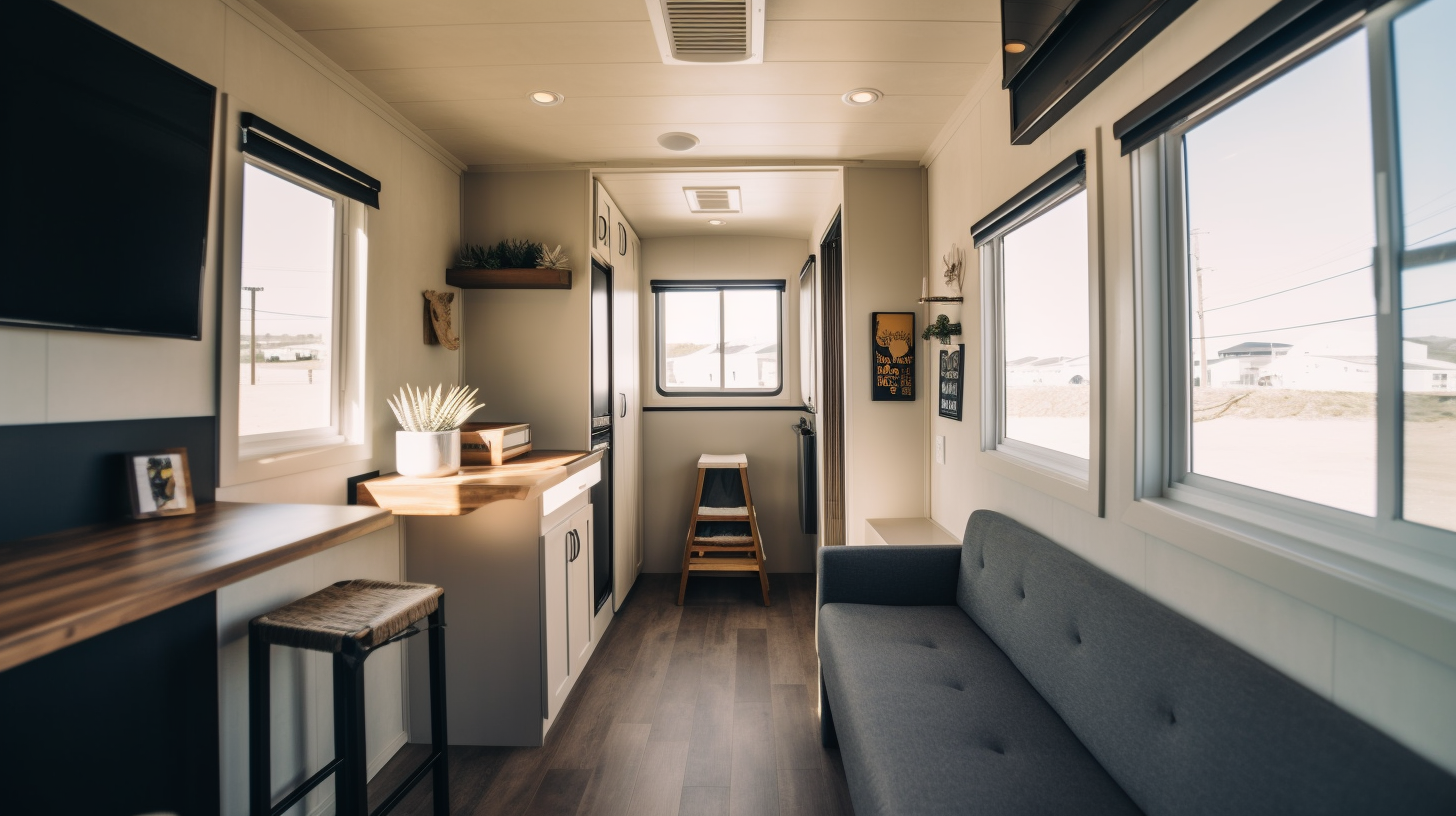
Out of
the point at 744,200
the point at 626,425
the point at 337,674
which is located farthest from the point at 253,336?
the point at 744,200

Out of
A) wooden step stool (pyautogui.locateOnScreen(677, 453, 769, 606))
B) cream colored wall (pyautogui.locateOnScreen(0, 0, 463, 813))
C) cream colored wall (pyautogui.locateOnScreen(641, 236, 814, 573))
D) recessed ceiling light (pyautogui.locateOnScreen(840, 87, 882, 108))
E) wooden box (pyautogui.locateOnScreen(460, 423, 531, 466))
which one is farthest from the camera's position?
cream colored wall (pyautogui.locateOnScreen(641, 236, 814, 573))

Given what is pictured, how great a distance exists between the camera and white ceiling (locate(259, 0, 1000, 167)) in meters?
1.82

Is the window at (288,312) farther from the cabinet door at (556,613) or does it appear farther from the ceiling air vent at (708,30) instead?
the ceiling air vent at (708,30)

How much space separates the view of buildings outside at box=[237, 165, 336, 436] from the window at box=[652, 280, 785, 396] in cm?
263

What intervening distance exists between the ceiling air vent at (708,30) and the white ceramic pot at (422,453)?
1543 millimetres

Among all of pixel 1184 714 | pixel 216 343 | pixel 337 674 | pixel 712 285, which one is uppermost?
pixel 712 285

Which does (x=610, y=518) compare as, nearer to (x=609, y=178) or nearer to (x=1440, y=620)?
(x=609, y=178)

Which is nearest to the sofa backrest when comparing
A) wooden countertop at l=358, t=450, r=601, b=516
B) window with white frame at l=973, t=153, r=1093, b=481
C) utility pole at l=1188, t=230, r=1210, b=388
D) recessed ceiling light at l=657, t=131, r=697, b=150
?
window with white frame at l=973, t=153, r=1093, b=481

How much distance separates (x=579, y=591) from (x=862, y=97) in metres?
2.39

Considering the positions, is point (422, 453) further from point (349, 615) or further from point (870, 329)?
point (870, 329)

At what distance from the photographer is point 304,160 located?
1878 millimetres

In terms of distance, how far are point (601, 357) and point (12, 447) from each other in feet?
7.51

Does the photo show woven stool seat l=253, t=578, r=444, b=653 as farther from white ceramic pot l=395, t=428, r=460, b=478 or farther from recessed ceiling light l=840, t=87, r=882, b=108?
recessed ceiling light l=840, t=87, r=882, b=108

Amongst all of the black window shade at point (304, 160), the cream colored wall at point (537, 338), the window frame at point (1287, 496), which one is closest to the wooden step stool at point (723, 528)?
the cream colored wall at point (537, 338)
